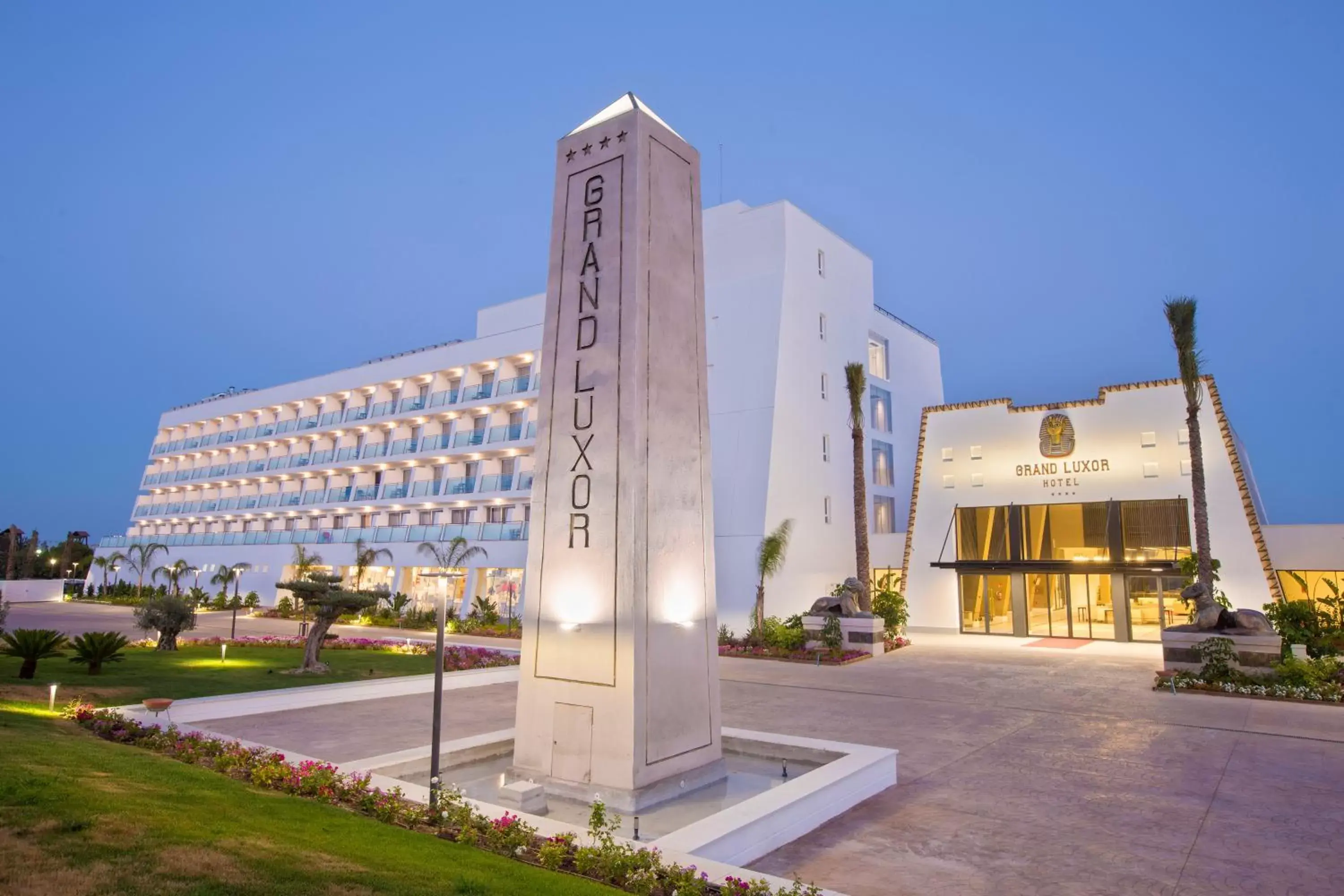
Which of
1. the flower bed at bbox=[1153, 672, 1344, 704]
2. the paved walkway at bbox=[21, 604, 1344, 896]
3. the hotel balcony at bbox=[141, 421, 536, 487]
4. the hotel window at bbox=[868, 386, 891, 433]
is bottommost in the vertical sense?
the paved walkway at bbox=[21, 604, 1344, 896]

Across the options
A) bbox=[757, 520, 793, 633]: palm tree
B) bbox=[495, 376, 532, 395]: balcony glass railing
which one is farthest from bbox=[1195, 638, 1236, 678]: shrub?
bbox=[495, 376, 532, 395]: balcony glass railing

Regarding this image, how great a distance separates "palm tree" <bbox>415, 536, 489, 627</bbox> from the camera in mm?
36781

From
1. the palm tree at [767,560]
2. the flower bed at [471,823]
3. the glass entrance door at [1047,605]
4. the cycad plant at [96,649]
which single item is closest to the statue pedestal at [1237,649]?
the glass entrance door at [1047,605]

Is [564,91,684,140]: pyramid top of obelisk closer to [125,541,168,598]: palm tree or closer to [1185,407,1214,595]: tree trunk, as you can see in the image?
[1185,407,1214,595]: tree trunk

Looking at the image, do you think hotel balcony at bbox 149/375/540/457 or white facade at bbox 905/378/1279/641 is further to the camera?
hotel balcony at bbox 149/375/540/457

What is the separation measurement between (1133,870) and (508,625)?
91.2 ft

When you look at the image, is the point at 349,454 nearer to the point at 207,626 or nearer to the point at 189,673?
the point at 207,626

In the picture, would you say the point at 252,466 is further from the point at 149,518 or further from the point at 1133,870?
the point at 1133,870

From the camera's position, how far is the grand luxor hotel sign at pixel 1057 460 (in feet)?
97.0

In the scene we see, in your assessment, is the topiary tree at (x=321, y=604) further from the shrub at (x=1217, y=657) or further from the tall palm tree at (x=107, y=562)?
the tall palm tree at (x=107, y=562)

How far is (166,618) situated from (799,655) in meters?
18.5

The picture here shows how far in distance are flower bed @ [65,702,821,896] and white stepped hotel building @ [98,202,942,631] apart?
12834 millimetres

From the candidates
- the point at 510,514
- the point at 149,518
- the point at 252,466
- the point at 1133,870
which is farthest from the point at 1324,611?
the point at 149,518

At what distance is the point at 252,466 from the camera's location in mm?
54438
